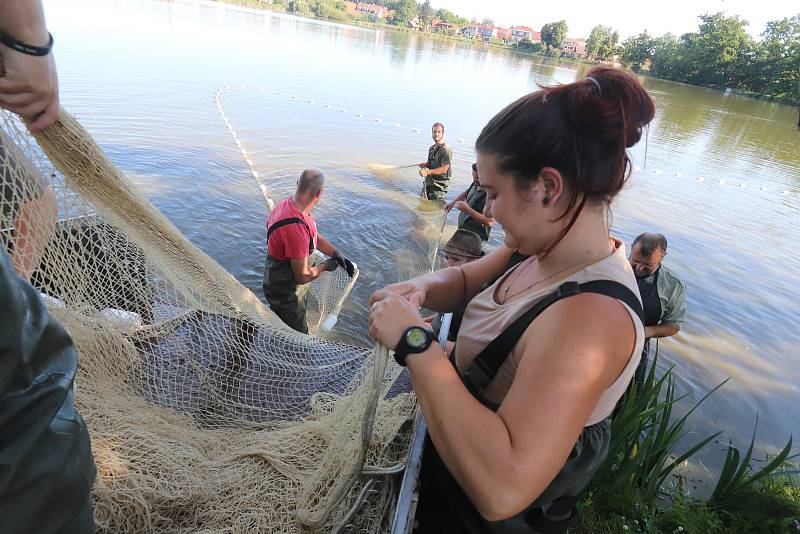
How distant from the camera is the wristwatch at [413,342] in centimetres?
124

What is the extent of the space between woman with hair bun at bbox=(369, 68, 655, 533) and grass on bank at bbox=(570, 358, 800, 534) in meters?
1.62

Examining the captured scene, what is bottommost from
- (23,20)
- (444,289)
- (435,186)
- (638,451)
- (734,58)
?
(435,186)

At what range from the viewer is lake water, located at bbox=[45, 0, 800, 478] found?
20.8 ft

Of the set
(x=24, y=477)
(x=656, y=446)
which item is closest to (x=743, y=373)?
(x=656, y=446)

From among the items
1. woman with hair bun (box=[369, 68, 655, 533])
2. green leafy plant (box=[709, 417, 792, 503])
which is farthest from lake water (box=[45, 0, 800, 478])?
green leafy plant (box=[709, 417, 792, 503])

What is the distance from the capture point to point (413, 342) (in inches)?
49.4

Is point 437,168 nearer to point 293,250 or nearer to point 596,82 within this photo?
point 293,250

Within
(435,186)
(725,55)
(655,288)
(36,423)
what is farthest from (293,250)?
(725,55)

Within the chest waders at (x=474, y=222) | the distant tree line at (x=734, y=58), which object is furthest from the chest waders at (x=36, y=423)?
the distant tree line at (x=734, y=58)

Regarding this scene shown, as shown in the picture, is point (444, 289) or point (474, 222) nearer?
point (444, 289)

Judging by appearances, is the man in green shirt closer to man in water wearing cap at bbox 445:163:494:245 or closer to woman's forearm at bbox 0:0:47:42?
man in water wearing cap at bbox 445:163:494:245

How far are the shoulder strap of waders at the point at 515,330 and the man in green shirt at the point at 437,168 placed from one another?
8.11 m

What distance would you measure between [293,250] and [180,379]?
6.81 feet

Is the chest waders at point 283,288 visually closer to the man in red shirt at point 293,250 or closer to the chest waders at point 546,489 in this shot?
the man in red shirt at point 293,250
